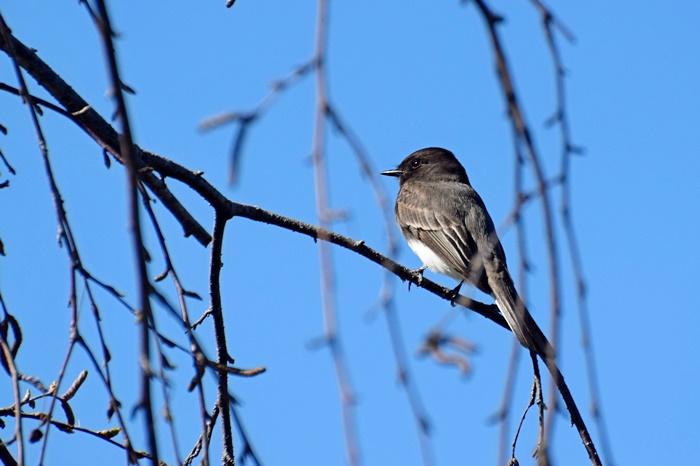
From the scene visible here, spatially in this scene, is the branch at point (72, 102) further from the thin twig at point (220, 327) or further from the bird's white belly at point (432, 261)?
the bird's white belly at point (432, 261)

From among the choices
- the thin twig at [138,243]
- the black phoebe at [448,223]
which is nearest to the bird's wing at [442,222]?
the black phoebe at [448,223]

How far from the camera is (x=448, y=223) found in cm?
773

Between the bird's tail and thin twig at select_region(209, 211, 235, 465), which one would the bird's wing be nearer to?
the bird's tail

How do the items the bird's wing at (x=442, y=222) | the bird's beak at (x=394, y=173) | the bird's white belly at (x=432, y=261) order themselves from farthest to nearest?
the bird's beak at (x=394, y=173), the bird's white belly at (x=432, y=261), the bird's wing at (x=442, y=222)

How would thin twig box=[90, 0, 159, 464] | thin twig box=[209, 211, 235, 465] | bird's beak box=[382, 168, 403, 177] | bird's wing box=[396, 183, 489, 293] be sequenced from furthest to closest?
bird's beak box=[382, 168, 403, 177]
bird's wing box=[396, 183, 489, 293]
thin twig box=[209, 211, 235, 465]
thin twig box=[90, 0, 159, 464]

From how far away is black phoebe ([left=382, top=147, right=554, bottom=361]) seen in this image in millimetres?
6645

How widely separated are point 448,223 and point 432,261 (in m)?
0.39

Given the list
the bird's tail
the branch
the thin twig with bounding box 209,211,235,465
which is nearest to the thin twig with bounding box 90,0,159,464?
the branch

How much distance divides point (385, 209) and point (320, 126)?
12.2 inches

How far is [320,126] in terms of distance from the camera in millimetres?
1650

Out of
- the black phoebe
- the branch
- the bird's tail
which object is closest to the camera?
the branch

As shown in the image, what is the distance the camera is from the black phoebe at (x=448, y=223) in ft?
21.8

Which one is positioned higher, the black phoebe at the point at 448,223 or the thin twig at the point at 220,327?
the black phoebe at the point at 448,223

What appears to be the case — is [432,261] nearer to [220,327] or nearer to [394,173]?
[394,173]
